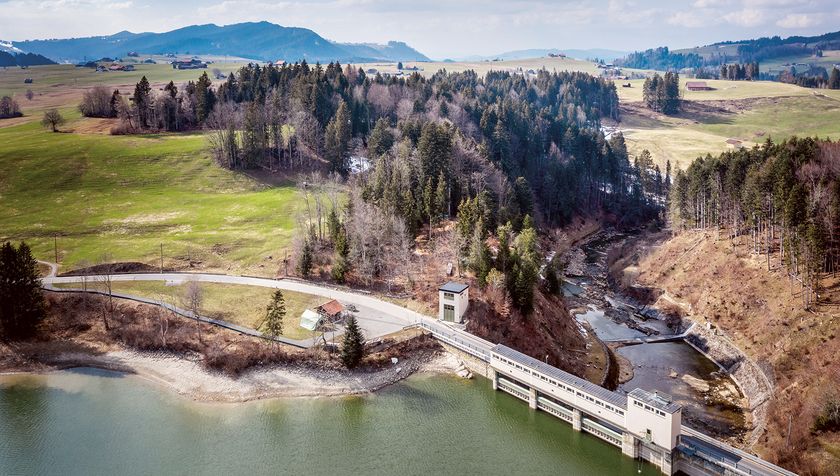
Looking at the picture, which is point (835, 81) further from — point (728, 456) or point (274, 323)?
point (274, 323)

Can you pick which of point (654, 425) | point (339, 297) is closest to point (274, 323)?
point (339, 297)

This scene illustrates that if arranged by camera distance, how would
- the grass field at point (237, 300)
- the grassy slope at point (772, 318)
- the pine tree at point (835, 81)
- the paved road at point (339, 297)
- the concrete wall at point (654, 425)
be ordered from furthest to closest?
the pine tree at point (835, 81) → the grass field at point (237, 300) → the paved road at point (339, 297) → the grassy slope at point (772, 318) → the concrete wall at point (654, 425)

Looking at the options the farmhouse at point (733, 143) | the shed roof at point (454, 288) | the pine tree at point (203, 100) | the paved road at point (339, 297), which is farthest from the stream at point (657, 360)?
the pine tree at point (203, 100)

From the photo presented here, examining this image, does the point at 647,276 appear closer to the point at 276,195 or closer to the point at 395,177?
the point at 395,177

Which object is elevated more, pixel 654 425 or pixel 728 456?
pixel 654 425

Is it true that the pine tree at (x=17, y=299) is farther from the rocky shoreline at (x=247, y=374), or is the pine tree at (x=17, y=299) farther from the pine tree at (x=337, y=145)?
the pine tree at (x=337, y=145)

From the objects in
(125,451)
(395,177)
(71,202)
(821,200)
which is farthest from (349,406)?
(71,202)
